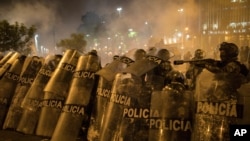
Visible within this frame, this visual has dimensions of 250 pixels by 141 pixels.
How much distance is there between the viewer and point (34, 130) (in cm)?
574

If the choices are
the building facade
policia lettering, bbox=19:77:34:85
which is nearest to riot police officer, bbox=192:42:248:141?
policia lettering, bbox=19:77:34:85

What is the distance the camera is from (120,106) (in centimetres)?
447

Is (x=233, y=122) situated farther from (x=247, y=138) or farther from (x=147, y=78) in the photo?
(x=147, y=78)

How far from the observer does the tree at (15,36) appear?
2355cm

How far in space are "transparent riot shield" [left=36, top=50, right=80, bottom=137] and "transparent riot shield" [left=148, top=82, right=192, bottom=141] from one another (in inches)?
89.6

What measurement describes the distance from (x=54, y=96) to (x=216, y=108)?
3212 millimetres

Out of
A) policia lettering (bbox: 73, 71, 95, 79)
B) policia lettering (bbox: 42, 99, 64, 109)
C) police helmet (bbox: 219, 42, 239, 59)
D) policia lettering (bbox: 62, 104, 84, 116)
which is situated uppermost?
police helmet (bbox: 219, 42, 239, 59)

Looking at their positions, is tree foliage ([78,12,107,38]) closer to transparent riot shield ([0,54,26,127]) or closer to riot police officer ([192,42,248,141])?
transparent riot shield ([0,54,26,127])

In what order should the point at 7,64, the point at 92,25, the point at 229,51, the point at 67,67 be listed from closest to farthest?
the point at 229,51 → the point at 67,67 → the point at 7,64 → the point at 92,25

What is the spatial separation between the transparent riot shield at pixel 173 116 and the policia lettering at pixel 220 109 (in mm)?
188

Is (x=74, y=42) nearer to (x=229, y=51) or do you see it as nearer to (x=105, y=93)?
(x=105, y=93)

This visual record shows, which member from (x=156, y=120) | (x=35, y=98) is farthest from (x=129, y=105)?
(x=35, y=98)

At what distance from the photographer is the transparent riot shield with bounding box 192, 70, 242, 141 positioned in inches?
128

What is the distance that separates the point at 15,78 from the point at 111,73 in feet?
8.81
